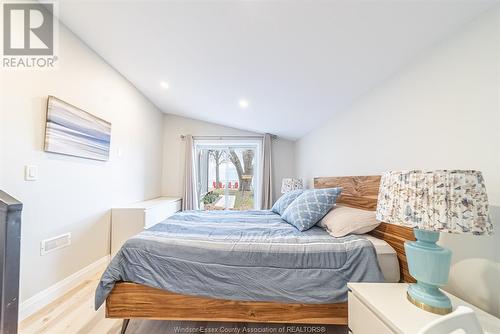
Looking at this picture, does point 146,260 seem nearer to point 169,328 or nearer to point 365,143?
point 169,328

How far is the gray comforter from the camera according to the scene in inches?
52.6

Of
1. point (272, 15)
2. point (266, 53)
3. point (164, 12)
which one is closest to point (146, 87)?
point (164, 12)

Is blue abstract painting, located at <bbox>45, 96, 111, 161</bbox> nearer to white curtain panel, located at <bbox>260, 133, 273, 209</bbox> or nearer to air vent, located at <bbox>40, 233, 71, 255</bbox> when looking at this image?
air vent, located at <bbox>40, 233, 71, 255</bbox>

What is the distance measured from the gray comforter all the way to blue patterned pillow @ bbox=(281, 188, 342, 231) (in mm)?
336

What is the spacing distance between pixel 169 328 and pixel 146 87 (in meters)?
3.13

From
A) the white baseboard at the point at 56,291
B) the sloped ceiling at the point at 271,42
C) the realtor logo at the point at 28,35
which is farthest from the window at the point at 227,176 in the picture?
the realtor logo at the point at 28,35

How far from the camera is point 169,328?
5.17 feet

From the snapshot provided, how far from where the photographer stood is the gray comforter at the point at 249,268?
4.38 feet

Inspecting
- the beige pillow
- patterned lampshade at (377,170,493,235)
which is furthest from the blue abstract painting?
patterned lampshade at (377,170,493,235)

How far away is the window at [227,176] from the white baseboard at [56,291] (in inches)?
95.0

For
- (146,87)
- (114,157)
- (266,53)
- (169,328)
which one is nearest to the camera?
(169,328)

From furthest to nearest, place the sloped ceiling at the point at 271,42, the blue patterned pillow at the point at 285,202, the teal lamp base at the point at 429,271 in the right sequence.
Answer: the blue patterned pillow at the point at 285,202, the sloped ceiling at the point at 271,42, the teal lamp base at the point at 429,271

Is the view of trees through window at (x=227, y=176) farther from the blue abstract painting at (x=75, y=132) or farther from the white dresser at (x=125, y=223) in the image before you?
the blue abstract painting at (x=75, y=132)

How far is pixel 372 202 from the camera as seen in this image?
71.6 inches
